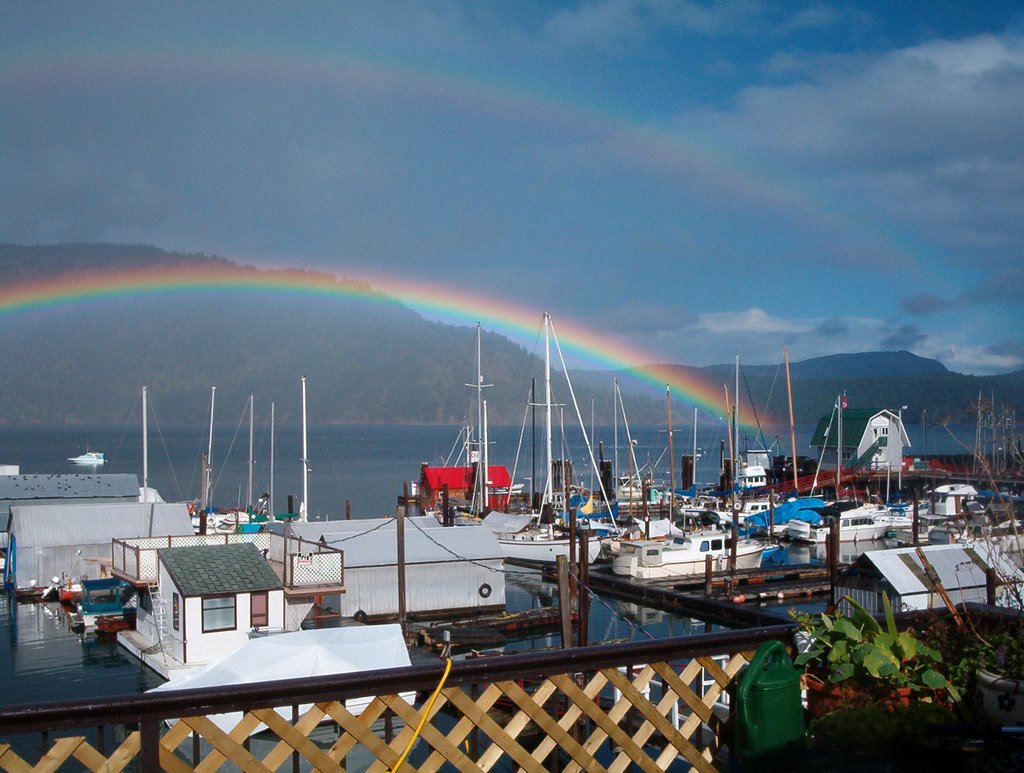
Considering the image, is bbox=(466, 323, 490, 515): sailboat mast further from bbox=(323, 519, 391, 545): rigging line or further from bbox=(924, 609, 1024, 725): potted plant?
bbox=(924, 609, 1024, 725): potted plant

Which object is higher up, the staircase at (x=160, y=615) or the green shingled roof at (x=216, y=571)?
the green shingled roof at (x=216, y=571)

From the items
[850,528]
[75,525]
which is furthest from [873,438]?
[75,525]

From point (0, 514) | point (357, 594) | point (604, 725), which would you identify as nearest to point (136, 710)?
point (604, 725)

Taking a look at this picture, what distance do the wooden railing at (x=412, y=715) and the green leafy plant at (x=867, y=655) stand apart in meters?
0.31

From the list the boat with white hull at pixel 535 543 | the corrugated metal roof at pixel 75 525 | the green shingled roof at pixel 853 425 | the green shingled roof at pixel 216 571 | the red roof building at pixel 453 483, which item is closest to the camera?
the green shingled roof at pixel 216 571

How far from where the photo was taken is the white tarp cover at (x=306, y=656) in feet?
60.0

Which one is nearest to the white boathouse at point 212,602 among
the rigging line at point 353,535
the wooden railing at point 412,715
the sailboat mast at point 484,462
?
the rigging line at point 353,535

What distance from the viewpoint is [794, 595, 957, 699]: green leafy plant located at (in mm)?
5910

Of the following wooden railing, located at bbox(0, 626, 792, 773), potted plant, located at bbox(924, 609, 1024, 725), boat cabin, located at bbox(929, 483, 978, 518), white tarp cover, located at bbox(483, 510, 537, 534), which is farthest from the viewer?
boat cabin, located at bbox(929, 483, 978, 518)

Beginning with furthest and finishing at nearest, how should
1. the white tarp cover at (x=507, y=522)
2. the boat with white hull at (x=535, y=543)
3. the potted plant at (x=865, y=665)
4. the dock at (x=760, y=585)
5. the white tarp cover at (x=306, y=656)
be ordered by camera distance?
1. the white tarp cover at (x=507, y=522)
2. the boat with white hull at (x=535, y=543)
3. the dock at (x=760, y=585)
4. the white tarp cover at (x=306, y=656)
5. the potted plant at (x=865, y=665)

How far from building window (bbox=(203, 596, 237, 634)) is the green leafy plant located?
87.4 feet

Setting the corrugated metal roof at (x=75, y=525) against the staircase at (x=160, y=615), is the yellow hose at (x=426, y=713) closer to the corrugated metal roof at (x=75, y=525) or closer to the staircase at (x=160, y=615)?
the staircase at (x=160, y=615)

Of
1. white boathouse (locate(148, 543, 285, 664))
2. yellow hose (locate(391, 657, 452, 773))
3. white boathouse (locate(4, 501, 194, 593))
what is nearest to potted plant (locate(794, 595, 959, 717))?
yellow hose (locate(391, 657, 452, 773))

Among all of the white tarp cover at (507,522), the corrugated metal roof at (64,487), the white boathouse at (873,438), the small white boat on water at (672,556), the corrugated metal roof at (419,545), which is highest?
the white boathouse at (873,438)
